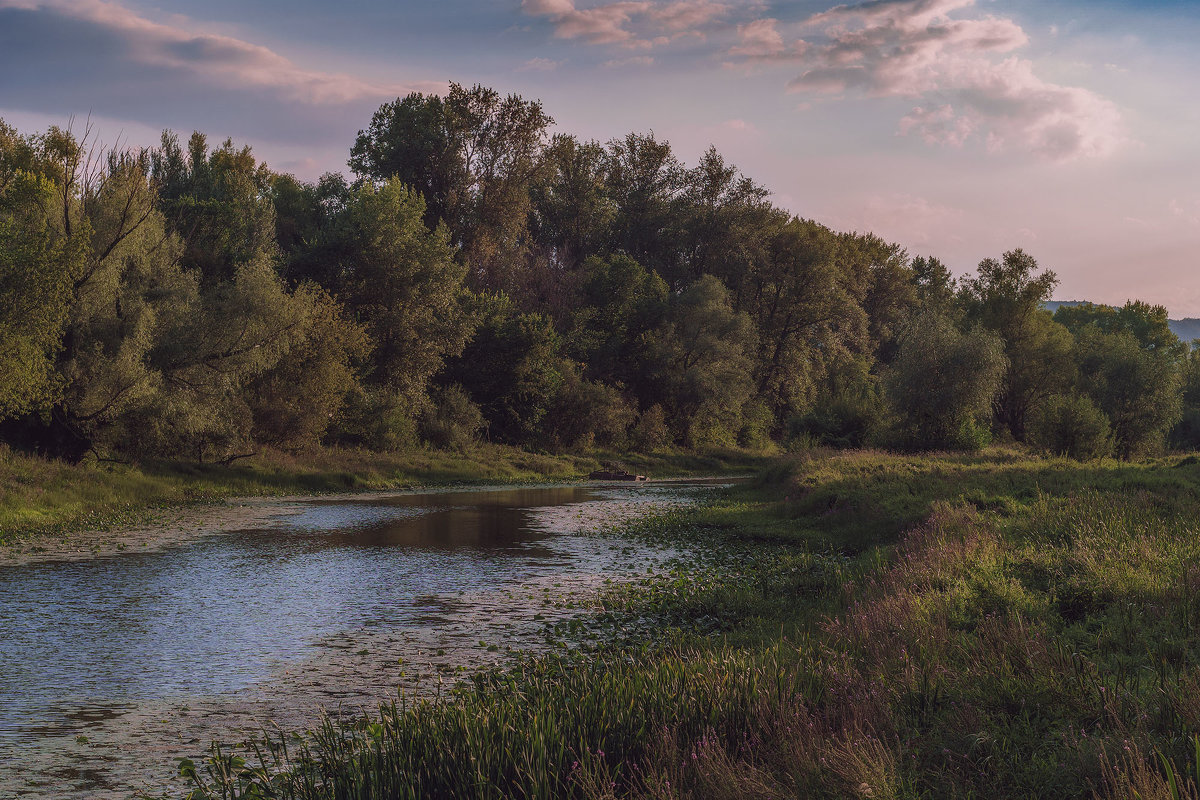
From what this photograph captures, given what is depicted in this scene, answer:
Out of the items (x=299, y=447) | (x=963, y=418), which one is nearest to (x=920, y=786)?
(x=299, y=447)

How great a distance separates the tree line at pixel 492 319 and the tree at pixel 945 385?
15cm

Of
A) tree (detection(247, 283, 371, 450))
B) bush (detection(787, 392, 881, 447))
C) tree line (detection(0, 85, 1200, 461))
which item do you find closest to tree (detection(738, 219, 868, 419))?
tree line (detection(0, 85, 1200, 461))

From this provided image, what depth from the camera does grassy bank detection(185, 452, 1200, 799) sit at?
6586 mm

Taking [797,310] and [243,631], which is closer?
[243,631]

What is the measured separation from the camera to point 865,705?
7809 millimetres

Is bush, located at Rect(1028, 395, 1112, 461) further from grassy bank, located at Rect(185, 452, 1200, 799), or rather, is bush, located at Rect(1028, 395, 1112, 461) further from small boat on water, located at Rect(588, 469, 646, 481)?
grassy bank, located at Rect(185, 452, 1200, 799)

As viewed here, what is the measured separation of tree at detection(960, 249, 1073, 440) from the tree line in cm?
22

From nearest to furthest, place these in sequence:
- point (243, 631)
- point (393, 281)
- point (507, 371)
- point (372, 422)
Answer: point (243, 631)
point (372, 422)
point (393, 281)
point (507, 371)

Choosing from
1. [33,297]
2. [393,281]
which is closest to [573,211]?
[393,281]

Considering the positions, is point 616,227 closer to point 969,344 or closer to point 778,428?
point 778,428

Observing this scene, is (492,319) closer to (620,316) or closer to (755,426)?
(620,316)

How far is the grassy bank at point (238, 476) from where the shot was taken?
31266 mm

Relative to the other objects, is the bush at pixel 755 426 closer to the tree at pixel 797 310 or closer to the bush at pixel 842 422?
the tree at pixel 797 310

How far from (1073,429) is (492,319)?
44.5 meters
